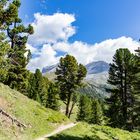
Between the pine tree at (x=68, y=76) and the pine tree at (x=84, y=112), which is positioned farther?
the pine tree at (x=84, y=112)

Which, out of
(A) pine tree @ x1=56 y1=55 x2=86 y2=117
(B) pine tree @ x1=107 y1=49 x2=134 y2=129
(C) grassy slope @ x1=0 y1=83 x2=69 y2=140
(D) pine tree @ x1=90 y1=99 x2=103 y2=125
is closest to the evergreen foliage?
(B) pine tree @ x1=107 y1=49 x2=134 y2=129

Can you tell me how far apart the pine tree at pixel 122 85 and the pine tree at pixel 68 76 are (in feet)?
38.9

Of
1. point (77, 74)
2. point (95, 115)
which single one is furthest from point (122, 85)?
point (95, 115)

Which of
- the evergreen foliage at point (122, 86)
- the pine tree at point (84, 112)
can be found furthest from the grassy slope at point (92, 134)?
the pine tree at point (84, 112)

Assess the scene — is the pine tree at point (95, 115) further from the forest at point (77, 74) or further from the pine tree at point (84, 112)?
the forest at point (77, 74)

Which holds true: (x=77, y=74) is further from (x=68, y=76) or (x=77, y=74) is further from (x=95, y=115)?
(x=95, y=115)

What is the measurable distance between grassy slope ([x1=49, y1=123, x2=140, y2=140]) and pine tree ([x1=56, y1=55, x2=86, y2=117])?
27678 mm

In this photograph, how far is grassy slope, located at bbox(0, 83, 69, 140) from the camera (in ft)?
96.5

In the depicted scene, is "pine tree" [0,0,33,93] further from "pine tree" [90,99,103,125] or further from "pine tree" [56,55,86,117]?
"pine tree" [90,99,103,125]

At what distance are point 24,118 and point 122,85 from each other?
25473mm

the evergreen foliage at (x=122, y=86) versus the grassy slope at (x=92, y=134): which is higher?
the evergreen foliage at (x=122, y=86)

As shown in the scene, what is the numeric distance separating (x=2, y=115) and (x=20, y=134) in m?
2.73

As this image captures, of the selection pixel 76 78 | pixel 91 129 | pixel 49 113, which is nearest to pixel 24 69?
pixel 76 78

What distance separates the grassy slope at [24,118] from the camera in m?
29.4
